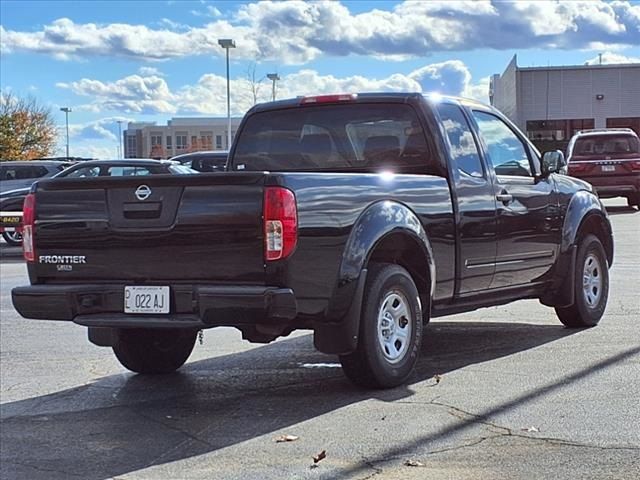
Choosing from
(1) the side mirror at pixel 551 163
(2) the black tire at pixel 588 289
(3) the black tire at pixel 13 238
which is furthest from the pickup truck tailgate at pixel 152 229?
(3) the black tire at pixel 13 238

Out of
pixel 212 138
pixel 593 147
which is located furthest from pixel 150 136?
pixel 593 147

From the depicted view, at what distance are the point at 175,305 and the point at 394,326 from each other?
1518mm

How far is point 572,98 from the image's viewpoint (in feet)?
164

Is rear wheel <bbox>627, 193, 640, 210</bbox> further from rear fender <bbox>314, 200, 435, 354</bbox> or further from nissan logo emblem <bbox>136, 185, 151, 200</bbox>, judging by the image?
nissan logo emblem <bbox>136, 185, 151, 200</bbox>

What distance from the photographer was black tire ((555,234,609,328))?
8.28m

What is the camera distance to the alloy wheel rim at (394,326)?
20.6 feet

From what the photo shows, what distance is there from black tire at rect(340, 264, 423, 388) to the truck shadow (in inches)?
5.1

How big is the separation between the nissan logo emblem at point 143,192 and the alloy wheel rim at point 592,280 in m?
4.23

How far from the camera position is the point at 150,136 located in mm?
106312

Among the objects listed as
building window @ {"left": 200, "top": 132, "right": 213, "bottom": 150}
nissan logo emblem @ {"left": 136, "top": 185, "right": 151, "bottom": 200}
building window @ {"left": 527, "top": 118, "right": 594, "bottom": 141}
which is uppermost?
building window @ {"left": 200, "top": 132, "right": 213, "bottom": 150}

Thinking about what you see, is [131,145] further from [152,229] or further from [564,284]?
[152,229]

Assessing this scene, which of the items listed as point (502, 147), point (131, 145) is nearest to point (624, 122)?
point (502, 147)

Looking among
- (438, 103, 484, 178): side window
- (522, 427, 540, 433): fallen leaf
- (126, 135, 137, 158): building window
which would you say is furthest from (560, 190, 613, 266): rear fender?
(126, 135, 137, 158): building window

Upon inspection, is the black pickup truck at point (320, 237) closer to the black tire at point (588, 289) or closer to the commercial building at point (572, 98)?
the black tire at point (588, 289)
